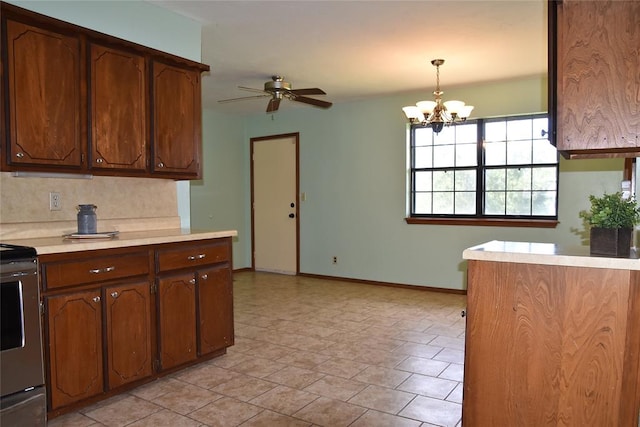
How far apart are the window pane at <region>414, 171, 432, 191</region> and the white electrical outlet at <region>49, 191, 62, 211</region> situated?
4.14 metres

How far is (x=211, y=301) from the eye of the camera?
127 inches

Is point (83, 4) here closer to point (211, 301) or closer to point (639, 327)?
point (211, 301)

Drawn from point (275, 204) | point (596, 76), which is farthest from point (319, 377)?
point (275, 204)

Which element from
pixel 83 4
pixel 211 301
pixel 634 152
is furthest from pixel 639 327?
pixel 83 4

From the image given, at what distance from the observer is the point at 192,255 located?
3.08m

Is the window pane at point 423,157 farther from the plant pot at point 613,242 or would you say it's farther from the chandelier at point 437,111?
the plant pot at point 613,242

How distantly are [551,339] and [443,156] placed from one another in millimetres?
3881

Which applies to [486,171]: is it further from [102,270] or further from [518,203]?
[102,270]

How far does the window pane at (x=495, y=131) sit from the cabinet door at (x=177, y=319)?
385cm

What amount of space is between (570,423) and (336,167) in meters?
4.76

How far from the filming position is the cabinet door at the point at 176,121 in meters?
3.15

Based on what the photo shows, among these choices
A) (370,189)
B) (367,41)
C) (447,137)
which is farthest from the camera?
(370,189)

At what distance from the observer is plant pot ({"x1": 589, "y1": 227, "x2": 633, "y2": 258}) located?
1910mm

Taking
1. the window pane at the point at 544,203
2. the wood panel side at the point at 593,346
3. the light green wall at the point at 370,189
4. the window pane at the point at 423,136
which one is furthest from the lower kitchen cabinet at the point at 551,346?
the window pane at the point at 423,136
